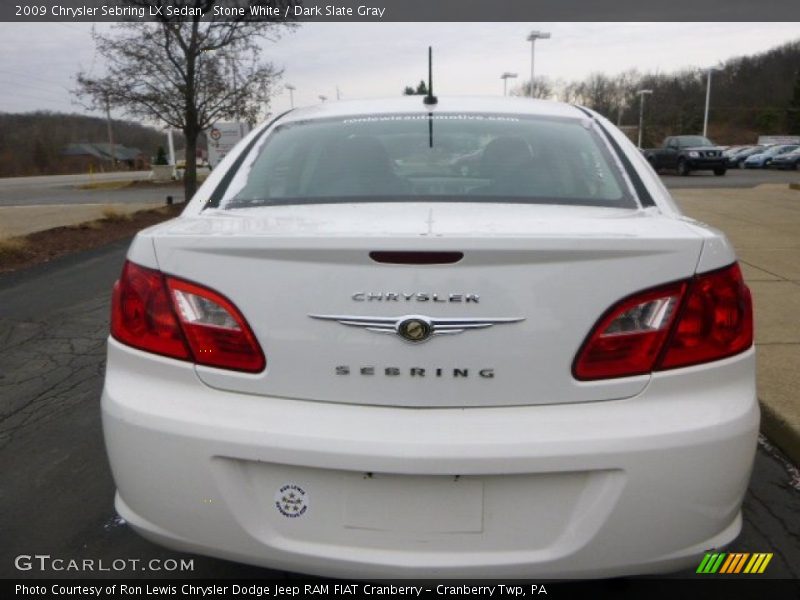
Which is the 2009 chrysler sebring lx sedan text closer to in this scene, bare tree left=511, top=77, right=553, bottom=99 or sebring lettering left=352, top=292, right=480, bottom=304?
sebring lettering left=352, top=292, right=480, bottom=304

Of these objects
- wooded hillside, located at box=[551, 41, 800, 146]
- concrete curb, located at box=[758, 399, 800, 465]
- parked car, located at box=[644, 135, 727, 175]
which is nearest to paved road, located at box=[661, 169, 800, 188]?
parked car, located at box=[644, 135, 727, 175]

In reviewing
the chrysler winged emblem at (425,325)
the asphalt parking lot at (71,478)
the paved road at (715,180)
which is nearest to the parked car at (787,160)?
the paved road at (715,180)

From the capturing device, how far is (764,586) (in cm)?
228

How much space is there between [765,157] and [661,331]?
47.9 metres

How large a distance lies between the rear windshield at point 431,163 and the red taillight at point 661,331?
1.85ft

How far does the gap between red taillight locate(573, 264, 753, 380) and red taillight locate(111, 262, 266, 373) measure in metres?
0.85

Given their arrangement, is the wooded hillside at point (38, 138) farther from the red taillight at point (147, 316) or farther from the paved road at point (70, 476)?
the red taillight at point (147, 316)

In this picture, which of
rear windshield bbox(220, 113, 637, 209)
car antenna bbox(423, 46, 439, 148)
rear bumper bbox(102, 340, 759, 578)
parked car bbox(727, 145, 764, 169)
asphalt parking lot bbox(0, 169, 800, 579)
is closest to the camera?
rear bumper bbox(102, 340, 759, 578)

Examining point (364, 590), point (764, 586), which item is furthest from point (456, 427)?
point (764, 586)

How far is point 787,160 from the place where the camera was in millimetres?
40594

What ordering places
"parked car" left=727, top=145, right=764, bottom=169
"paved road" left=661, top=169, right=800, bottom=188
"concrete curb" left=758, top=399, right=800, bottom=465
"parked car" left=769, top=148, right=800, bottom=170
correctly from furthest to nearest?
"parked car" left=727, top=145, right=764, bottom=169
"parked car" left=769, top=148, right=800, bottom=170
"paved road" left=661, top=169, right=800, bottom=188
"concrete curb" left=758, top=399, right=800, bottom=465

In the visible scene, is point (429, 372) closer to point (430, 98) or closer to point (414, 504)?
point (414, 504)

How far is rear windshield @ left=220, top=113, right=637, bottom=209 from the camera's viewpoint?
2348 mm

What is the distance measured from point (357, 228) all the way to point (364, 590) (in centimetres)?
121
